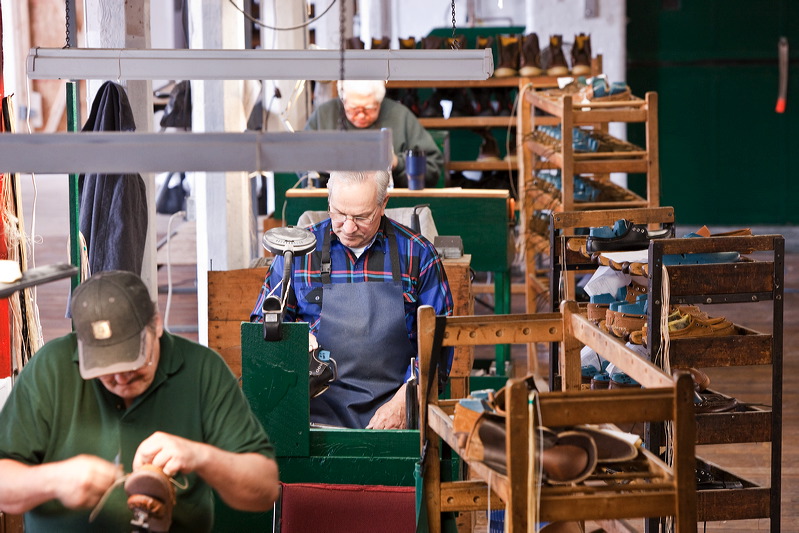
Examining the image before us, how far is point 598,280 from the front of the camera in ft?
12.4

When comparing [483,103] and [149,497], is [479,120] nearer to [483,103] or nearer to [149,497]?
[483,103]

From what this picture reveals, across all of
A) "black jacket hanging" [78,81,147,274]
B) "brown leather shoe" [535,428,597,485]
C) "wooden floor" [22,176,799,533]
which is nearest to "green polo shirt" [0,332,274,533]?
"brown leather shoe" [535,428,597,485]

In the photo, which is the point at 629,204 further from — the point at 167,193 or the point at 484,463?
the point at 167,193

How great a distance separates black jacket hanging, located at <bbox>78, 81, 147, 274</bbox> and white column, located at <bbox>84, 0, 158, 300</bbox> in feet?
1.52

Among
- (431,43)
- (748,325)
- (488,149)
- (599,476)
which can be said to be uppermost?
(431,43)

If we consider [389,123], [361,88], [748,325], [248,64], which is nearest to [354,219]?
[248,64]

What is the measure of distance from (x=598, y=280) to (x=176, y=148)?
218 centimetres

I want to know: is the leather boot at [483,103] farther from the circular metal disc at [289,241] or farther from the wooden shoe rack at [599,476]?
the wooden shoe rack at [599,476]

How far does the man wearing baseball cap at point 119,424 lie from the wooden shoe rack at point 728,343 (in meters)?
1.38

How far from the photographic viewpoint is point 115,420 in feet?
7.25

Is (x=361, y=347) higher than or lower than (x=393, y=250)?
lower

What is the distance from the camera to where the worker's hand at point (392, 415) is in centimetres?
321

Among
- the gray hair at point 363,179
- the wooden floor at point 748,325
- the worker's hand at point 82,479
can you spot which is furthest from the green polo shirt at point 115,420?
the wooden floor at point 748,325

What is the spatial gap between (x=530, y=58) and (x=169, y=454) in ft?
19.6
